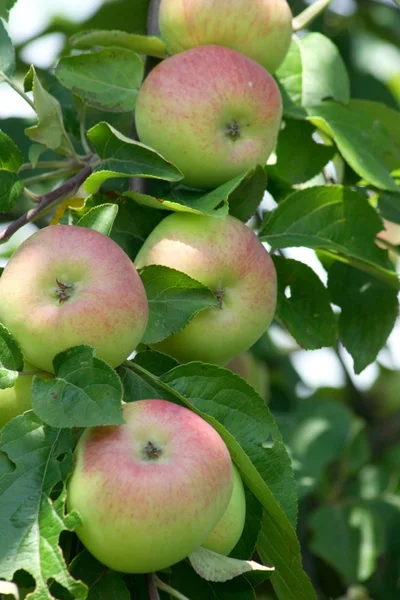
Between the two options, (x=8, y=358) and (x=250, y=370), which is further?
(x=250, y=370)

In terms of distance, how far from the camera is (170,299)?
112cm

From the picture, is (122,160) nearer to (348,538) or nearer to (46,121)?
(46,121)

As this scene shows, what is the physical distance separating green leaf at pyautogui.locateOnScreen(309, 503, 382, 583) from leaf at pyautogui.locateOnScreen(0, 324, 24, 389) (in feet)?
4.09

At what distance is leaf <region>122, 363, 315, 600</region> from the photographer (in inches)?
42.9

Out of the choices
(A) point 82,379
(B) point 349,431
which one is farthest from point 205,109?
(B) point 349,431

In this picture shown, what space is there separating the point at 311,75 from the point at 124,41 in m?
0.35

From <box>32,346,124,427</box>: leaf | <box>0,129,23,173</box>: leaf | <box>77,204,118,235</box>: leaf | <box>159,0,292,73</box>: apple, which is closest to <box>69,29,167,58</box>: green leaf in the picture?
<box>159,0,292,73</box>: apple

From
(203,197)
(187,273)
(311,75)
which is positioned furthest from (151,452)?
(311,75)

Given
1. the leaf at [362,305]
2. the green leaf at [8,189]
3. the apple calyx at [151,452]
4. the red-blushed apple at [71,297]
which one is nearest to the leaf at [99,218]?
the red-blushed apple at [71,297]

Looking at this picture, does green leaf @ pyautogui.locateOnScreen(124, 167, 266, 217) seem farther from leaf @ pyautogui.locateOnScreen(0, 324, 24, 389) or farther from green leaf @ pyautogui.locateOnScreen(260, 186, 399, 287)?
leaf @ pyautogui.locateOnScreen(0, 324, 24, 389)

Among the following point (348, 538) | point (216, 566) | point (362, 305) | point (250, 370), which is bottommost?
point (348, 538)

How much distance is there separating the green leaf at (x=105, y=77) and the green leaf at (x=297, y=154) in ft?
0.96

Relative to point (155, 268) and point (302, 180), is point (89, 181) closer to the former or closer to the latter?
point (155, 268)

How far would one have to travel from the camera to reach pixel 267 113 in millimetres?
1271
